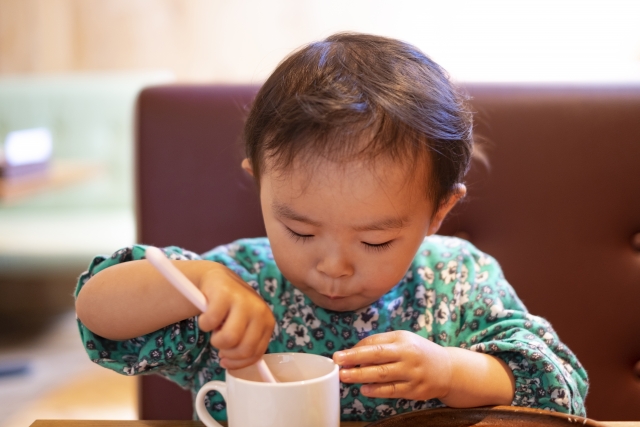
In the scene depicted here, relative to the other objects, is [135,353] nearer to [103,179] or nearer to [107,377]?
[107,377]

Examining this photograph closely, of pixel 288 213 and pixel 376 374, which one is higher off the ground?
pixel 288 213

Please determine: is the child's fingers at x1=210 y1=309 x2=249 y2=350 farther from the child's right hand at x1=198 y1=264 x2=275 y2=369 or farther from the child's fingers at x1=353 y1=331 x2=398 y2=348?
the child's fingers at x1=353 y1=331 x2=398 y2=348

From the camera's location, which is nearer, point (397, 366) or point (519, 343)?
point (397, 366)

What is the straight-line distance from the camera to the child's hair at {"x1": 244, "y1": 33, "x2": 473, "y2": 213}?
0.79 metres

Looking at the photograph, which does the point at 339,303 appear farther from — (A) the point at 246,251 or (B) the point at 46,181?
(B) the point at 46,181

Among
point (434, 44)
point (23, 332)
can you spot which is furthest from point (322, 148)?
point (23, 332)

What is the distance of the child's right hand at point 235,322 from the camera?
2.23 feet

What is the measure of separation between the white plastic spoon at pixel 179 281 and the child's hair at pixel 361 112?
0.22 meters

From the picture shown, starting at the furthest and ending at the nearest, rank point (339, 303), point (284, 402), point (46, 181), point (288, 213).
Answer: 1. point (46, 181)
2. point (339, 303)
3. point (288, 213)
4. point (284, 402)

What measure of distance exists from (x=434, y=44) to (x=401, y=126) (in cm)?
259

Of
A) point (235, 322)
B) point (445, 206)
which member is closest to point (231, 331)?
point (235, 322)

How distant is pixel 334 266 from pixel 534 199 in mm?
526

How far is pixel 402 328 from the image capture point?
103 cm

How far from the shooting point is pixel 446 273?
107 cm
